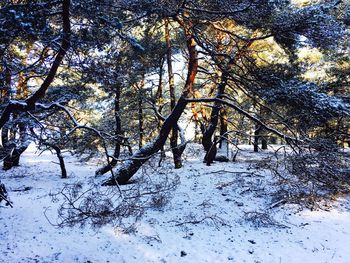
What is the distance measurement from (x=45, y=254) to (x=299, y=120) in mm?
7650

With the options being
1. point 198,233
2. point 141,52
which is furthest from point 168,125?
point 198,233

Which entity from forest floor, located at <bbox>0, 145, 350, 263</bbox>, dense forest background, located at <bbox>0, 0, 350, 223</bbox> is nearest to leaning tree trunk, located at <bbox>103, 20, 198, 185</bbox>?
dense forest background, located at <bbox>0, 0, 350, 223</bbox>

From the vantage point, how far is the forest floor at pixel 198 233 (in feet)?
22.2

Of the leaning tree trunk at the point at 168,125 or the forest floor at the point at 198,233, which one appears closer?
the forest floor at the point at 198,233

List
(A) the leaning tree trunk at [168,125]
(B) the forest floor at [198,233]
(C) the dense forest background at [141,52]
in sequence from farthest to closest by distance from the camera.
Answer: (A) the leaning tree trunk at [168,125], (B) the forest floor at [198,233], (C) the dense forest background at [141,52]

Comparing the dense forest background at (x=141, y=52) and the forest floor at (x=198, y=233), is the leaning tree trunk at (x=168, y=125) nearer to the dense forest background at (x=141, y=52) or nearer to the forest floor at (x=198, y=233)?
the dense forest background at (x=141, y=52)

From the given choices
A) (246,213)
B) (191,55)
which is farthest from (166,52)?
(246,213)

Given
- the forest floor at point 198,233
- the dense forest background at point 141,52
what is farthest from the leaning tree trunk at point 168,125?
the forest floor at point 198,233

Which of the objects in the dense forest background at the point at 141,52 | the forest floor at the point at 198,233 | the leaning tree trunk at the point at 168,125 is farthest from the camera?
the leaning tree trunk at the point at 168,125

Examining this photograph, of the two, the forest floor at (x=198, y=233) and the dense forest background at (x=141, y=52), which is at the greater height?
the dense forest background at (x=141, y=52)

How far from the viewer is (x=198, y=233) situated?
8039 mm

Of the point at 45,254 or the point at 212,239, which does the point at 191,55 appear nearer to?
the point at 212,239

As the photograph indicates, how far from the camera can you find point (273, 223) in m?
8.35

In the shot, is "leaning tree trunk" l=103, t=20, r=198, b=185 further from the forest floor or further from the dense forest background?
the forest floor
